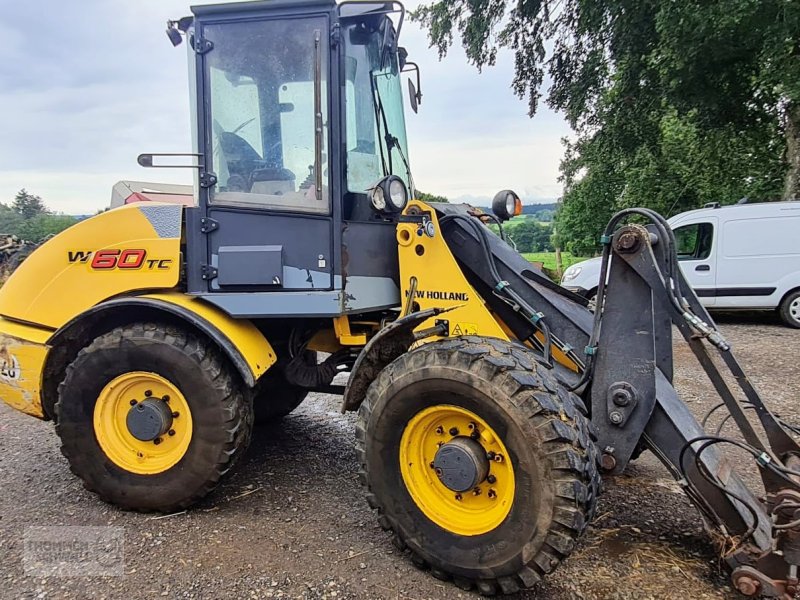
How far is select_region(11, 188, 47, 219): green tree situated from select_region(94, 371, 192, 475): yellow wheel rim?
39.6 meters

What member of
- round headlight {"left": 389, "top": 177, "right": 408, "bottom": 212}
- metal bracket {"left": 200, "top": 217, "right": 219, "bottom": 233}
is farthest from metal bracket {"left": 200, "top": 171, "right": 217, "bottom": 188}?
round headlight {"left": 389, "top": 177, "right": 408, "bottom": 212}

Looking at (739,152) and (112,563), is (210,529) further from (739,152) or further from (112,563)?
(739,152)

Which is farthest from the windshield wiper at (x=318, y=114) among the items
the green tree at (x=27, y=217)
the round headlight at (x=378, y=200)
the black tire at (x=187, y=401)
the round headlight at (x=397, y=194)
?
the green tree at (x=27, y=217)

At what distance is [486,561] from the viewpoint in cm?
237

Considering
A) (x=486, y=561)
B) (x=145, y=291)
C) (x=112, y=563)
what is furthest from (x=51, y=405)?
(x=486, y=561)

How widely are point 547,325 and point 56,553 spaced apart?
9.14ft

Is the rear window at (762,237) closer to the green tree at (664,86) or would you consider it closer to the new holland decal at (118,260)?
the green tree at (664,86)

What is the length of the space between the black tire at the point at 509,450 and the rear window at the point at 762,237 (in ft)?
28.9

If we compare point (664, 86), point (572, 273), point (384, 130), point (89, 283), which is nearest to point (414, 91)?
point (384, 130)

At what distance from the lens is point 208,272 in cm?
316

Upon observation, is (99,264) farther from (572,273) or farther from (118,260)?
(572,273)

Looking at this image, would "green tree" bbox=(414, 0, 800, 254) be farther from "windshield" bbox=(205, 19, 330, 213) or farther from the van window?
"windshield" bbox=(205, 19, 330, 213)

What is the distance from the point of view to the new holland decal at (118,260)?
10.6 feet

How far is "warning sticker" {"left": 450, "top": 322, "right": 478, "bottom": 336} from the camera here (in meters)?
2.86
